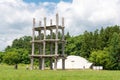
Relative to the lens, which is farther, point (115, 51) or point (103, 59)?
point (103, 59)

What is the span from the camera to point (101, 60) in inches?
3204

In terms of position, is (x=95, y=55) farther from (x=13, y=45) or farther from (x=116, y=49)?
(x=13, y=45)

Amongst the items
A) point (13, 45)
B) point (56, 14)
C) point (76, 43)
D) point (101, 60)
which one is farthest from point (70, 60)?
point (13, 45)

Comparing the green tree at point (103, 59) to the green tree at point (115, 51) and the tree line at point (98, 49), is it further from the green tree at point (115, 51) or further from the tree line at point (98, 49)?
the green tree at point (115, 51)

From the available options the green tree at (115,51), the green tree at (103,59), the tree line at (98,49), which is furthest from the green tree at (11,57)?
the green tree at (115,51)

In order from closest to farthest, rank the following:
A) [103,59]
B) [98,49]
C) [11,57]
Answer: [103,59] → [98,49] → [11,57]

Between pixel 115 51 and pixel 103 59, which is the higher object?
pixel 115 51

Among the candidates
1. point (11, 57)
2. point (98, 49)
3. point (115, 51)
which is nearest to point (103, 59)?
point (115, 51)

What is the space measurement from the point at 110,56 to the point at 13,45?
89307 millimetres

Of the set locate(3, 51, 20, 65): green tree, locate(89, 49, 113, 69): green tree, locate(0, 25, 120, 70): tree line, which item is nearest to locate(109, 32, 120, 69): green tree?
locate(0, 25, 120, 70): tree line

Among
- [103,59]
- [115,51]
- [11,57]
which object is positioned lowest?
[103,59]

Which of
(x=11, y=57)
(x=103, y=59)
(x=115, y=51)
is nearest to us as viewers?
(x=115, y=51)

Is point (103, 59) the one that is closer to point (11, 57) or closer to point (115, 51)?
point (115, 51)

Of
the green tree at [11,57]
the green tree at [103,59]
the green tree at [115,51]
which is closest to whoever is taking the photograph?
the green tree at [115,51]
